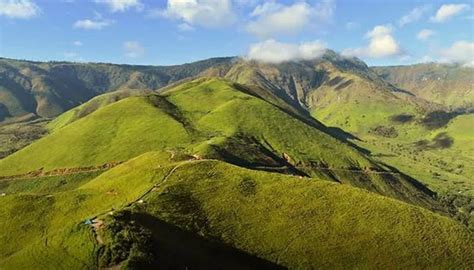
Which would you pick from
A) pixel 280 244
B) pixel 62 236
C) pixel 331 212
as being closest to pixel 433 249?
pixel 331 212

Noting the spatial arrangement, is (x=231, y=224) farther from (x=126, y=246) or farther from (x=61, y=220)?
(x=61, y=220)

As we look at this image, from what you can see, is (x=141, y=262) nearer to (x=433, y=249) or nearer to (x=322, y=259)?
(x=322, y=259)

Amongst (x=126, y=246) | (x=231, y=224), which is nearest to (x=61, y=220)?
(x=126, y=246)

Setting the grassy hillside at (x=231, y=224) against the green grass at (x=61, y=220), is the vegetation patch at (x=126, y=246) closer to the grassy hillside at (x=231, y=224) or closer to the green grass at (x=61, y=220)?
the grassy hillside at (x=231, y=224)

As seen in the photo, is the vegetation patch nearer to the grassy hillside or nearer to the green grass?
the grassy hillside

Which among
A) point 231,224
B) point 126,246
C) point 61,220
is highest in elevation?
point 126,246

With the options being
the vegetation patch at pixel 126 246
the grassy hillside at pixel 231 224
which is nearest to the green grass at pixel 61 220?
the grassy hillside at pixel 231 224

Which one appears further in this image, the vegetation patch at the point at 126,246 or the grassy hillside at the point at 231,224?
the grassy hillside at the point at 231,224

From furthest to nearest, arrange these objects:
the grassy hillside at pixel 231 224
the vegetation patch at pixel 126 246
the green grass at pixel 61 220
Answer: the grassy hillside at pixel 231 224, the green grass at pixel 61 220, the vegetation patch at pixel 126 246

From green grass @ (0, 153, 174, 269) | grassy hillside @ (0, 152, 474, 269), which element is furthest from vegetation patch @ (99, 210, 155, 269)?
green grass @ (0, 153, 174, 269)
